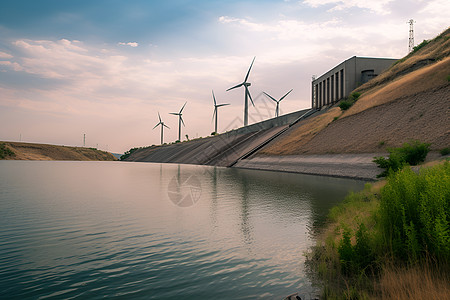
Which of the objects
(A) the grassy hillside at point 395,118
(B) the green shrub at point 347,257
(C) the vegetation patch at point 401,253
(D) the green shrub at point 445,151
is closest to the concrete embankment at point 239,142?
(A) the grassy hillside at point 395,118

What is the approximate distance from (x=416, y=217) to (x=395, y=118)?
44.8 metres

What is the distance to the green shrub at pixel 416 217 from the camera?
21.3ft

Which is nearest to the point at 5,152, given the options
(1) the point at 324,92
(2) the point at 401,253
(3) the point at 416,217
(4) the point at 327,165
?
(1) the point at 324,92

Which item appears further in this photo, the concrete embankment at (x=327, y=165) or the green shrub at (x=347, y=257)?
the concrete embankment at (x=327, y=165)

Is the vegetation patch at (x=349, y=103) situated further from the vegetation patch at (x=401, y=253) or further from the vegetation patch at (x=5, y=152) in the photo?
the vegetation patch at (x=5, y=152)

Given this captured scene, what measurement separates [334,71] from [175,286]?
97799 mm

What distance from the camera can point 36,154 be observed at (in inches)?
6978

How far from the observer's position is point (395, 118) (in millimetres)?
46406

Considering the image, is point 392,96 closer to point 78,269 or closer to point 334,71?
point 334,71

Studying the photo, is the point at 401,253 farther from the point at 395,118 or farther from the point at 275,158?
the point at 275,158

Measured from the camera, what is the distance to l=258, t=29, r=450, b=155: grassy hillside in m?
39.7

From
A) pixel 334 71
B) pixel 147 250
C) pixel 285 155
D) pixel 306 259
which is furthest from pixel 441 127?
pixel 334 71

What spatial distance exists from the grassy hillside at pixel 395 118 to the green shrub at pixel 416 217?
30.6 m

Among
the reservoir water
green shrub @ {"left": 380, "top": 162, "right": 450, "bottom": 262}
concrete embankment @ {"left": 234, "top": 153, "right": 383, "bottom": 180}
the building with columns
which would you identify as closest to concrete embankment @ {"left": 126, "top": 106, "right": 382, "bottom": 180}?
concrete embankment @ {"left": 234, "top": 153, "right": 383, "bottom": 180}
